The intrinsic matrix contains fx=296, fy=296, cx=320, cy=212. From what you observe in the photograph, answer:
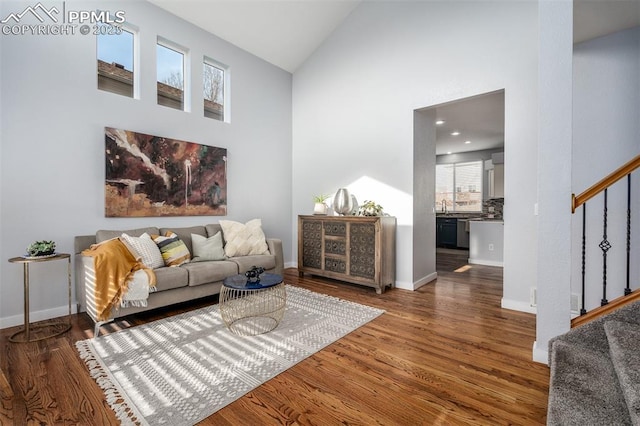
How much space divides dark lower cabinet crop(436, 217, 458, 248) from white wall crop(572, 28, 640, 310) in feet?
16.7

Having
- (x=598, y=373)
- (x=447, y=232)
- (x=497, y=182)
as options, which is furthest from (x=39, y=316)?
(x=497, y=182)

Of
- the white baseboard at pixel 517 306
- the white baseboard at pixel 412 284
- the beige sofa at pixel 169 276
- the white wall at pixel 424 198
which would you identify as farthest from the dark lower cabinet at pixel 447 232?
the beige sofa at pixel 169 276

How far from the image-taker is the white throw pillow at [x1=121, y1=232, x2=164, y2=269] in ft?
10.4

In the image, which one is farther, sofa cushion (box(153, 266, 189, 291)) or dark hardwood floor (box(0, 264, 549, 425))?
sofa cushion (box(153, 266, 189, 291))

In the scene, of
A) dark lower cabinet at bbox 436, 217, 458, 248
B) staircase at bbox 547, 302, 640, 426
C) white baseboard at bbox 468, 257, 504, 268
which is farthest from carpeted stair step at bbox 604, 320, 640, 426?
dark lower cabinet at bbox 436, 217, 458, 248

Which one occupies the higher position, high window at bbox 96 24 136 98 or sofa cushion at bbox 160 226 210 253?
high window at bbox 96 24 136 98

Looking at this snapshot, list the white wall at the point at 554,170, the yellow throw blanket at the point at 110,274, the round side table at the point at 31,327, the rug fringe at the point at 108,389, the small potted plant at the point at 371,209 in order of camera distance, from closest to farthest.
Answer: the rug fringe at the point at 108,389 < the white wall at the point at 554,170 < the round side table at the point at 31,327 < the yellow throw blanket at the point at 110,274 < the small potted plant at the point at 371,209

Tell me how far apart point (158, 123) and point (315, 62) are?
2.93 metres

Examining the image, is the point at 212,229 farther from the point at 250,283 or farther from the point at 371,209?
the point at 371,209

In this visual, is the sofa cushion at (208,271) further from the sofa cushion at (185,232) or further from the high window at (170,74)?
the high window at (170,74)

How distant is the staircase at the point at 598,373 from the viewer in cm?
129

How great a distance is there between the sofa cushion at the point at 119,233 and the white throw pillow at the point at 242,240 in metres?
0.88

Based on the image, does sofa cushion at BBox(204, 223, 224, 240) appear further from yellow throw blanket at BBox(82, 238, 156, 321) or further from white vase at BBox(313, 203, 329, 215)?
white vase at BBox(313, 203, 329, 215)

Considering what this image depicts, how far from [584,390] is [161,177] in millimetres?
4426
